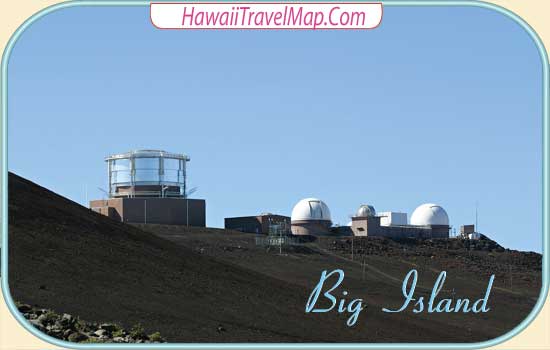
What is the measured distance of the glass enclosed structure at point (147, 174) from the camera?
7169 centimetres

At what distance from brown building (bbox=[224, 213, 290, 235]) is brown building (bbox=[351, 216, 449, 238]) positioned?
593cm

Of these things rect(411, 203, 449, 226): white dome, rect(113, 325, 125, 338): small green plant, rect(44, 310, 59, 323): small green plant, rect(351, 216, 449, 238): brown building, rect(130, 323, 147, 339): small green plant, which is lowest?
rect(130, 323, 147, 339): small green plant

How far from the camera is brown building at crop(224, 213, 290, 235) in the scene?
73812 millimetres

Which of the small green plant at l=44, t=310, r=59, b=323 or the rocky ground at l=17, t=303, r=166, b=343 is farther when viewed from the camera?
the small green plant at l=44, t=310, r=59, b=323

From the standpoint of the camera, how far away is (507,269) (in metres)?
71.1

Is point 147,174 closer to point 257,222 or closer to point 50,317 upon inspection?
point 257,222

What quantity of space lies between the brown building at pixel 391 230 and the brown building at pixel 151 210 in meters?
13.2

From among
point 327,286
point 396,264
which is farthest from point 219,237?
point 327,286

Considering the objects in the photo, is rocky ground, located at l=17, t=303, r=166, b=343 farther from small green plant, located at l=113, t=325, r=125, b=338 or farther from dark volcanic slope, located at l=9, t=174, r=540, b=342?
dark volcanic slope, located at l=9, t=174, r=540, b=342

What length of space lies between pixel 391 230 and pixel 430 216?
494 centimetres

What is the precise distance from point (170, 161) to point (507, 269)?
83.8 feet

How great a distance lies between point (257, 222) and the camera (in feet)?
243

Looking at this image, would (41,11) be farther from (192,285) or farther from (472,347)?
(192,285)

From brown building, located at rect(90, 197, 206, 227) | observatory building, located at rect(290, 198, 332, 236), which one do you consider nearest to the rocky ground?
brown building, located at rect(90, 197, 206, 227)
